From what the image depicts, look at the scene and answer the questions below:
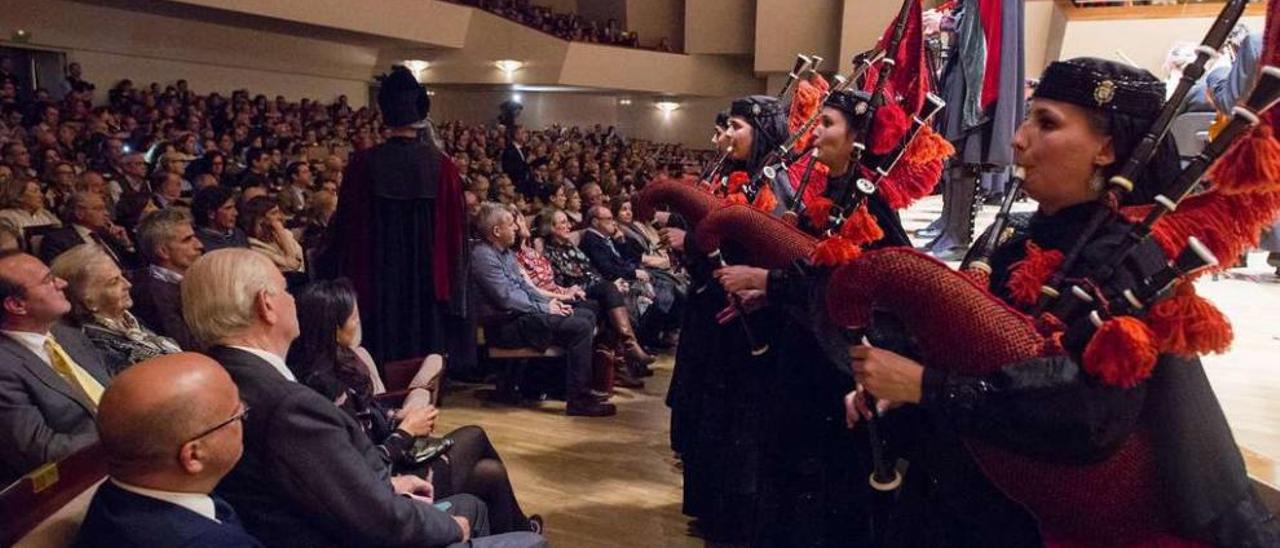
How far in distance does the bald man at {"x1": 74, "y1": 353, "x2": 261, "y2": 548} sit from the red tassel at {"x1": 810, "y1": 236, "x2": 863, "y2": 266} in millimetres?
1059

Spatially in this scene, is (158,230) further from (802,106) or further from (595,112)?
(595,112)

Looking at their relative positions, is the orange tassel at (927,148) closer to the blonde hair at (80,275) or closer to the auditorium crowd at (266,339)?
the auditorium crowd at (266,339)

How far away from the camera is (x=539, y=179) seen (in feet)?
35.0

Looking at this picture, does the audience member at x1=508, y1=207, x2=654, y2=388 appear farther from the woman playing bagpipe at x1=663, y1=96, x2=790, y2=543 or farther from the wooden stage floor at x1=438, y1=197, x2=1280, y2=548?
the woman playing bagpipe at x1=663, y1=96, x2=790, y2=543

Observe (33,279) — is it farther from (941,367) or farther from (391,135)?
(941,367)

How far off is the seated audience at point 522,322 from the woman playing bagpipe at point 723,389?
1.47 meters

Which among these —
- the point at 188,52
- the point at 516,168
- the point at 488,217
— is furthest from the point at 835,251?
the point at 188,52

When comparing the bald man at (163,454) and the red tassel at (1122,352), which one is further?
the bald man at (163,454)

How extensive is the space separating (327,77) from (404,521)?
14.4m

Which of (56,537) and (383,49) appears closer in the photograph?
(56,537)

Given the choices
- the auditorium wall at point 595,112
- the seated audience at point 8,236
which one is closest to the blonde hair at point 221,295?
the seated audience at point 8,236

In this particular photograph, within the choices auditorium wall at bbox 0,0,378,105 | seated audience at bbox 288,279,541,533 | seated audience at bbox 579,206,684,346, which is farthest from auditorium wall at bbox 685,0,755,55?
seated audience at bbox 288,279,541,533

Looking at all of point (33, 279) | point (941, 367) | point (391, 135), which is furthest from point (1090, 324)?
point (391, 135)

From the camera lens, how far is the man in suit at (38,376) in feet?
6.84
